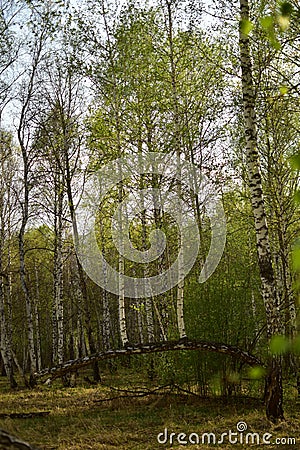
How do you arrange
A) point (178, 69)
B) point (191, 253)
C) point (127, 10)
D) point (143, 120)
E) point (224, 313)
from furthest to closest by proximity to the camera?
point (191, 253) < point (143, 120) < point (127, 10) < point (178, 69) < point (224, 313)

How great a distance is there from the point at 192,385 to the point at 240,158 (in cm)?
667

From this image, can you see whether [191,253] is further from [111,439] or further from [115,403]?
[111,439]

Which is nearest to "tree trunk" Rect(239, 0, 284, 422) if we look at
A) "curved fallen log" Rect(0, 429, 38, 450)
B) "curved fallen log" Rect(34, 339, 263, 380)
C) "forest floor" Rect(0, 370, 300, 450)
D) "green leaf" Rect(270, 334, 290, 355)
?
"forest floor" Rect(0, 370, 300, 450)

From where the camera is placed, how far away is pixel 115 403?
10312 mm

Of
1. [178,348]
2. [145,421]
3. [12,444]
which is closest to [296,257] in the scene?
[12,444]

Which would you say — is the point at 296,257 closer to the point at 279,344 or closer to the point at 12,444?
the point at 279,344

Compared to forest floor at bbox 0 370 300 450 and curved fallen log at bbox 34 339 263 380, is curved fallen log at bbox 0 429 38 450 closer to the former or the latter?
forest floor at bbox 0 370 300 450

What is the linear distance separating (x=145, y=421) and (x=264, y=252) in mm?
3468

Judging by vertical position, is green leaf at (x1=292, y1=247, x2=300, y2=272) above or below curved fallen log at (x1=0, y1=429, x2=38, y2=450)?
above

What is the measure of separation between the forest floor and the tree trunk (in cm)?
40

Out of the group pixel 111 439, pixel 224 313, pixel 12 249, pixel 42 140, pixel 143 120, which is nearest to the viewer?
pixel 111 439

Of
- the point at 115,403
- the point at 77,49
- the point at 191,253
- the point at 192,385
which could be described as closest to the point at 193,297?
the point at 192,385

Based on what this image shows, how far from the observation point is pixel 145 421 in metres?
8.70

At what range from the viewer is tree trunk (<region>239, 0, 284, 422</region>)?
7.48 m
